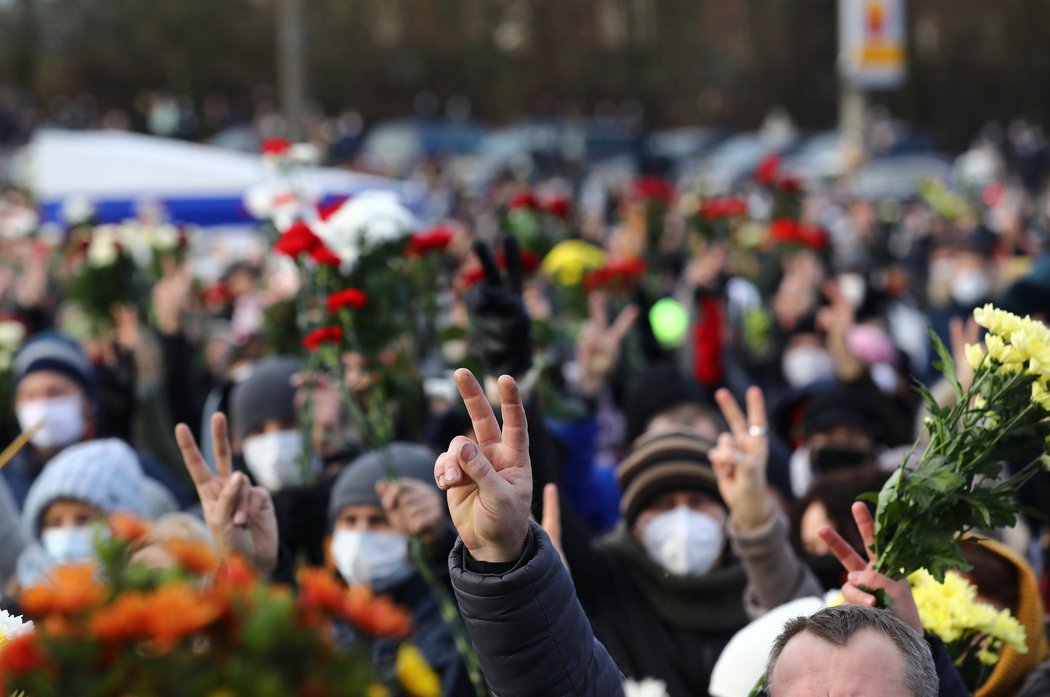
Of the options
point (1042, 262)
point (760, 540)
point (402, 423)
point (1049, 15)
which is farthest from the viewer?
point (1049, 15)

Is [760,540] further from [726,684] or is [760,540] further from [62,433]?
[62,433]

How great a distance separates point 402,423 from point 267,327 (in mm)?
924

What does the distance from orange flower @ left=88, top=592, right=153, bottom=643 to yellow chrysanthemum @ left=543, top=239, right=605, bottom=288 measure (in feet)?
22.7

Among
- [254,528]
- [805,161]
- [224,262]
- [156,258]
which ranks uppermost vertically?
[254,528]

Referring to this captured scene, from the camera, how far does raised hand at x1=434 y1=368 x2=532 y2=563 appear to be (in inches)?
95.3

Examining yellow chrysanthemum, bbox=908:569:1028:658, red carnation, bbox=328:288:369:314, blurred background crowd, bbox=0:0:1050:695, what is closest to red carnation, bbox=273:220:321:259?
blurred background crowd, bbox=0:0:1050:695

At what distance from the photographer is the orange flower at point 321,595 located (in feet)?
5.30

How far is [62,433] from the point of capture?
20.1 ft

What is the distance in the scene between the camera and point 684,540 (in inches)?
172

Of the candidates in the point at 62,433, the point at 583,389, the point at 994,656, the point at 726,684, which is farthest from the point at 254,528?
the point at 583,389

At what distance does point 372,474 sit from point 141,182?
11.2m

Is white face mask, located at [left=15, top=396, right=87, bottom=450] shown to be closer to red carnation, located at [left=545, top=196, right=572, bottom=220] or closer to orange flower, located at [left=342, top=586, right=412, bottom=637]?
red carnation, located at [left=545, top=196, right=572, bottom=220]

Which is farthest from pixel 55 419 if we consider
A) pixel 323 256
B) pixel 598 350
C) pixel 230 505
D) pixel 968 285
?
pixel 968 285

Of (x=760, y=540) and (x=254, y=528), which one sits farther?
(x=760, y=540)
